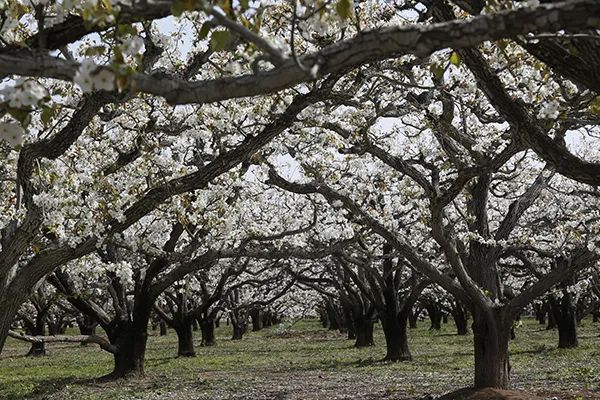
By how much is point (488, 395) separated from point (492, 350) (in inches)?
42.2

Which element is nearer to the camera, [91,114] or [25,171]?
[91,114]

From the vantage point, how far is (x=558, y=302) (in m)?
26.9

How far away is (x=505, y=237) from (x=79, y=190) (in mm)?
8152

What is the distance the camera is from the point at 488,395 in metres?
12.1

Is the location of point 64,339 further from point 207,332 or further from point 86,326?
point 86,326

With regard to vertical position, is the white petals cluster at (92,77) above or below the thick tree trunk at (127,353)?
above

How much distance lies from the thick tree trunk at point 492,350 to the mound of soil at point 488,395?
0.40 meters

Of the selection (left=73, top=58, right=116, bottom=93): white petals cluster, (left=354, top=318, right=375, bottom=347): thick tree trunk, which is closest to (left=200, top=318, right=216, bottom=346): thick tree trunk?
(left=354, top=318, right=375, bottom=347): thick tree trunk

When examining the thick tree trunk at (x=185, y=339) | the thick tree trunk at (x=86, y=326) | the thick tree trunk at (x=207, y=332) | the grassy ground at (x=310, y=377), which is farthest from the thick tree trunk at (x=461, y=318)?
the thick tree trunk at (x=86, y=326)

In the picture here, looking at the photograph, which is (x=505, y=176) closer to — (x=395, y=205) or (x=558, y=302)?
(x=395, y=205)

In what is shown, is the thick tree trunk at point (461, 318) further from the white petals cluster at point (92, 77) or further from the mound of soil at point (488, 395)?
the white petals cluster at point (92, 77)

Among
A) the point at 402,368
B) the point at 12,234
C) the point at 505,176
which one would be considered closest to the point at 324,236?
the point at 402,368

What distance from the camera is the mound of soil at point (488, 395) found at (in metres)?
11.7

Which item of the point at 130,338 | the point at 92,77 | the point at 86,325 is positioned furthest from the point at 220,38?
the point at 86,325
